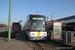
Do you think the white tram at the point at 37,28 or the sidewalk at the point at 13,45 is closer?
the sidewalk at the point at 13,45

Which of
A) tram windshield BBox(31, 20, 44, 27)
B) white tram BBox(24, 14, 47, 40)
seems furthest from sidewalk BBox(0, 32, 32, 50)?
tram windshield BBox(31, 20, 44, 27)

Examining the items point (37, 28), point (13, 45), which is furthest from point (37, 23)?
point (13, 45)

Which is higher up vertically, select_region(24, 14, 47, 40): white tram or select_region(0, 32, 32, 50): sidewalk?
select_region(24, 14, 47, 40): white tram

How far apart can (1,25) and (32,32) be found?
122946 millimetres

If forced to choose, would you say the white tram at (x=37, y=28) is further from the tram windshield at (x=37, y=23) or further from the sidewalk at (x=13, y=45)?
the sidewalk at (x=13, y=45)

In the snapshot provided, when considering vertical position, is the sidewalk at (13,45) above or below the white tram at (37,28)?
below

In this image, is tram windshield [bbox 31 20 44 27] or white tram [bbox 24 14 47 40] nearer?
white tram [bbox 24 14 47 40]

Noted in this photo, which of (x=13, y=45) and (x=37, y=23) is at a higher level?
(x=37, y=23)

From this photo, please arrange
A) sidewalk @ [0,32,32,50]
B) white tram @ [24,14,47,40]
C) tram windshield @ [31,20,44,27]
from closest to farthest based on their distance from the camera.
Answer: sidewalk @ [0,32,32,50]
white tram @ [24,14,47,40]
tram windshield @ [31,20,44,27]

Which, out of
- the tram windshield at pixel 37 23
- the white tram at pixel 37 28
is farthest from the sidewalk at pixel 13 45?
the tram windshield at pixel 37 23

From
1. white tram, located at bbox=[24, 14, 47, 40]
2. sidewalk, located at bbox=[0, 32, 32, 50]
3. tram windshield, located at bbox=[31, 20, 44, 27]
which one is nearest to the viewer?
sidewalk, located at bbox=[0, 32, 32, 50]

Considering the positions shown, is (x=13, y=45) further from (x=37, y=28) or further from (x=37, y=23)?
(x=37, y=23)

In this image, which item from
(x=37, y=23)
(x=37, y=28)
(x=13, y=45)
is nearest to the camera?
(x=13, y=45)

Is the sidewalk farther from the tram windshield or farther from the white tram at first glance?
the tram windshield
